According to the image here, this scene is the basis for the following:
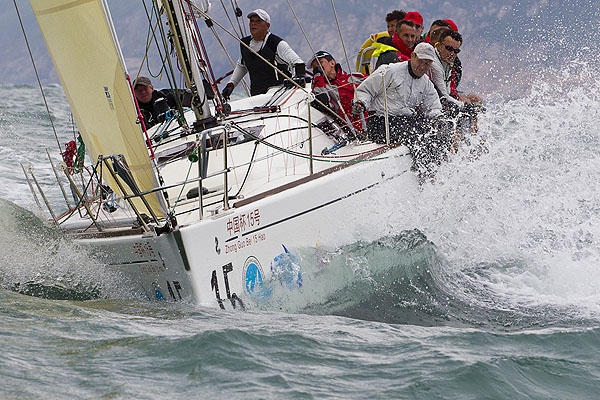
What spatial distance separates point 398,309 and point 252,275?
0.90m

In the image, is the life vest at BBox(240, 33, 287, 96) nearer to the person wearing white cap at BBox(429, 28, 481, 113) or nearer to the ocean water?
the person wearing white cap at BBox(429, 28, 481, 113)

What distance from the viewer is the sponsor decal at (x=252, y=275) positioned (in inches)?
182

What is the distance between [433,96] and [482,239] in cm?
116

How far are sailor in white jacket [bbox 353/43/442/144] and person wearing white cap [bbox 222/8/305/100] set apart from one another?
2.46 feet

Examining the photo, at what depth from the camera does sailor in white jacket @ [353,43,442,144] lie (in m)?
6.25

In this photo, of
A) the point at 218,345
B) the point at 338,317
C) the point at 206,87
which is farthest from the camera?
the point at 206,87

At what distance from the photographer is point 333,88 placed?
636 centimetres

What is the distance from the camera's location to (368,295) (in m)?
5.13

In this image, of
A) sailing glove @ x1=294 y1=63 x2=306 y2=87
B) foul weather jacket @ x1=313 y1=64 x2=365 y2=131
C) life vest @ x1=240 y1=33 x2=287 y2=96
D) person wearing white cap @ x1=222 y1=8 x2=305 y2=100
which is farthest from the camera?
life vest @ x1=240 y1=33 x2=287 y2=96

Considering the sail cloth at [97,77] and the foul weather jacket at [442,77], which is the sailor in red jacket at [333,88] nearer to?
the foul weather jacket at [442,77]

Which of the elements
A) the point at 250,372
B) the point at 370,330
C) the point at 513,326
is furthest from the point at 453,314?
the point at 250,372

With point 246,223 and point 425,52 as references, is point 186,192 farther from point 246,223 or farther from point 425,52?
point 425,52

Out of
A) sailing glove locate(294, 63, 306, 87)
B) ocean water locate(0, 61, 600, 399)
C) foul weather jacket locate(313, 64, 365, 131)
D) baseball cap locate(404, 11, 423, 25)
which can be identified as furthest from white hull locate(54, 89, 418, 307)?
baseball cap locate(404, 11, 423, 25)

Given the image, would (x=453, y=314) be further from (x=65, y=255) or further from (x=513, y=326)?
(x=65, y=255)
